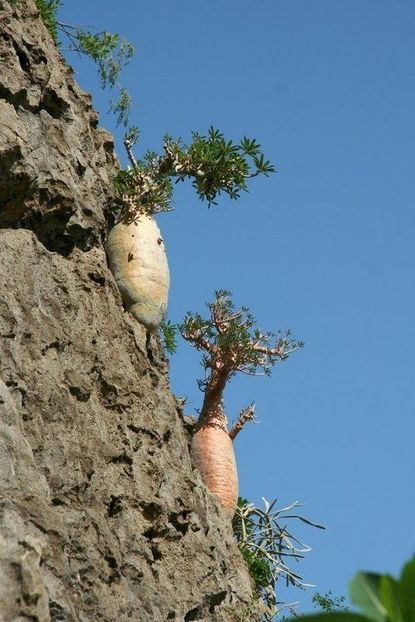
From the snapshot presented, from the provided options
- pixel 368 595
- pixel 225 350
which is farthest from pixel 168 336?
pixel 368 595

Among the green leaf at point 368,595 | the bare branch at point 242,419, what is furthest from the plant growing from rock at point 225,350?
the green leaf at point 368,595

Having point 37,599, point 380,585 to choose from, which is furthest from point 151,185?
point 380,585

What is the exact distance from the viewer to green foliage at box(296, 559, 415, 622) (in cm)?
172

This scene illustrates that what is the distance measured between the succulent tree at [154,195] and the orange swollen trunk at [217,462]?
132cm

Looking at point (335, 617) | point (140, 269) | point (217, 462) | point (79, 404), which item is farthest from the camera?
point (217, 462)

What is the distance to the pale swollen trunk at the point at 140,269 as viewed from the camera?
7.62 meters

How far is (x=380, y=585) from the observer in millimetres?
1737

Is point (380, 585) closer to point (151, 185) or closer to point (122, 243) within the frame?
point (122, 243)

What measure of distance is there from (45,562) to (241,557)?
339 centimetres

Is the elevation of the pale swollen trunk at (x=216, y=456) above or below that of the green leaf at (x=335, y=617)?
above

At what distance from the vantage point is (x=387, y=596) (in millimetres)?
1729

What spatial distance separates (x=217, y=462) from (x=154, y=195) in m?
2.06

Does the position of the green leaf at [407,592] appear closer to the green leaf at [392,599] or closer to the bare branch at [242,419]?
the green leaf at [392,599]

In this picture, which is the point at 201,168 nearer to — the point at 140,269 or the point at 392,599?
the point at 140,269
